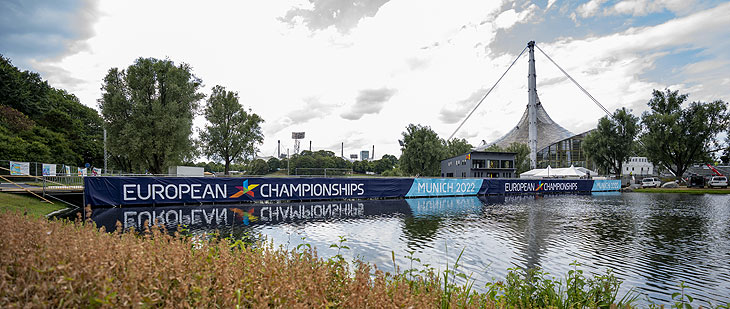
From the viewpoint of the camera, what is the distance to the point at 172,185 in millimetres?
23391

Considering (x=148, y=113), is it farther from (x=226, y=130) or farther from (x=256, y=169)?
(x=256, y=169)

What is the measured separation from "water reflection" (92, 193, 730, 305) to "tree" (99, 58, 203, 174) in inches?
707

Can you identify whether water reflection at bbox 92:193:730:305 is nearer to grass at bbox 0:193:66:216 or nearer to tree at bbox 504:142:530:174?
grass at bbox 0:193:66:216

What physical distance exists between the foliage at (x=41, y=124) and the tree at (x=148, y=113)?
3649 millimetres

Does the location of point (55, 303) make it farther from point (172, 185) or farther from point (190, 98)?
point (190, 98)

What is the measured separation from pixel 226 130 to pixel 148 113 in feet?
53.3

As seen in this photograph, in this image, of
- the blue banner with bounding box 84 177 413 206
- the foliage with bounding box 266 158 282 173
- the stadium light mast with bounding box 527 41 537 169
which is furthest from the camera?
the foliage with bounding box 266 158 282 173

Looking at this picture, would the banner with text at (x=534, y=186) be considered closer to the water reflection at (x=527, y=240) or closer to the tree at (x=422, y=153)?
the water reflection at (x=527, y=240)

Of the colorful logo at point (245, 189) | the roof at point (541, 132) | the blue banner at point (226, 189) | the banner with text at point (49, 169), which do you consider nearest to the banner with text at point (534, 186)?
the blue banner at point (226, 189)

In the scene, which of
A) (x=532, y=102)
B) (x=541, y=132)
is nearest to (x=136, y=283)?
(x=532, y=102)

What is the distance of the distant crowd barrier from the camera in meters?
21.8

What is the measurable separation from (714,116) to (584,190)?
99.4 ft

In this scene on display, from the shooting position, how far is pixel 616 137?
6303 cm

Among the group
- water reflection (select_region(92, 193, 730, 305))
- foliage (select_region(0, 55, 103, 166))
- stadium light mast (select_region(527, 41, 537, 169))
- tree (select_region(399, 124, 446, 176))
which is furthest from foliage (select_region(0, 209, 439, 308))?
stadium light mast (select_region(527, 41, 537, 169))
